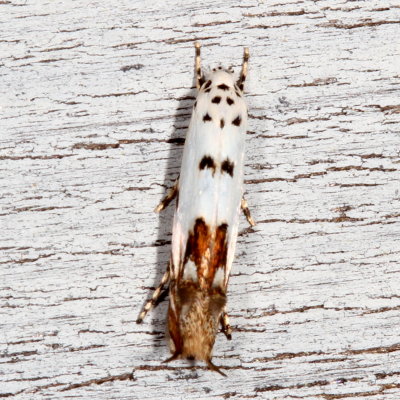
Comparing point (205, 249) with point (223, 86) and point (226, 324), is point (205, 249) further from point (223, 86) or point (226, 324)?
point (223, 86)

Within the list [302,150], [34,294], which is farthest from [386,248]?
[34,294]

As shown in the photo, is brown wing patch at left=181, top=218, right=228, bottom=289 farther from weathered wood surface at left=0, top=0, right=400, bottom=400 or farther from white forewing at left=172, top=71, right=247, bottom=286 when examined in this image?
weathered wood surface at left=0, top=0, right=400, bottom=400

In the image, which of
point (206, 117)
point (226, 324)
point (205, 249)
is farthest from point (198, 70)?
point (226, 324)

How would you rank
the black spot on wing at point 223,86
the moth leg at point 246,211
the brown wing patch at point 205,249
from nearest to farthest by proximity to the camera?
the brown wing patch at point 205,249 < the black spot on wing at point 223,86 < the moth leg at point 246,211

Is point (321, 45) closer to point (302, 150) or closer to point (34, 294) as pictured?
point (302, 150)

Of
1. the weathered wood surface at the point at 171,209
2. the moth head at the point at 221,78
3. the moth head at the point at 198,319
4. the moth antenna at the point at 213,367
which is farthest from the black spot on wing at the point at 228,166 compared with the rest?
the moth antenna at the point at 213,367

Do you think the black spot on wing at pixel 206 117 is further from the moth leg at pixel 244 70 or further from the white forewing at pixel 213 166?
the moth leg at pixel 244 70
